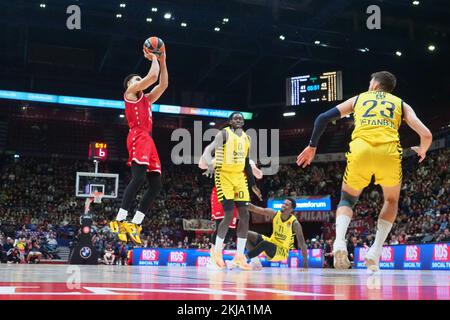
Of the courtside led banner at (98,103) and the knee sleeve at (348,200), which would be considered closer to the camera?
the knee sleeve at (348,200)

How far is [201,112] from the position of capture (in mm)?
28984

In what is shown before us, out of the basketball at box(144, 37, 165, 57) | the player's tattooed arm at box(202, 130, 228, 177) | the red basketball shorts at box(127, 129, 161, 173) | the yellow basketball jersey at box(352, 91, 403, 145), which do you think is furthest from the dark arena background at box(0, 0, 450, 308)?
the basketball at box(144, 37, 165, 57)

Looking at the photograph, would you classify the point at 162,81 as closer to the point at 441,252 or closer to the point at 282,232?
the point at 282,232

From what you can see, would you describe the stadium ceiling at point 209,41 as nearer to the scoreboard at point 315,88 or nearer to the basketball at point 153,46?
the scoreboard at point 315,88

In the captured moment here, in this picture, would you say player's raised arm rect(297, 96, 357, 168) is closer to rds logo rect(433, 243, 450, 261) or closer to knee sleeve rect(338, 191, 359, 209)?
knee sleeve rect(338, 191, 359, 209)

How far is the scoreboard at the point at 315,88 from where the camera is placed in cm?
2258

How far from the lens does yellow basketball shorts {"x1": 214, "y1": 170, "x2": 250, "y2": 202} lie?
714cm

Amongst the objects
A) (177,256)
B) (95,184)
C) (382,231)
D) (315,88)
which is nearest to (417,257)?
(177,256)

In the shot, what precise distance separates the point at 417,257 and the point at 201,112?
1711cm

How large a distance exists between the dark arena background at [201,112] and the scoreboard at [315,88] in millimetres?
51

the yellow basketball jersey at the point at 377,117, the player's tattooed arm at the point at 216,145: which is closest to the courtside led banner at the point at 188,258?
the player's tattooed arm at the point at 216,145

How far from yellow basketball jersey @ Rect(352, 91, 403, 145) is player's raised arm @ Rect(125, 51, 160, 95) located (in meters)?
2.19
